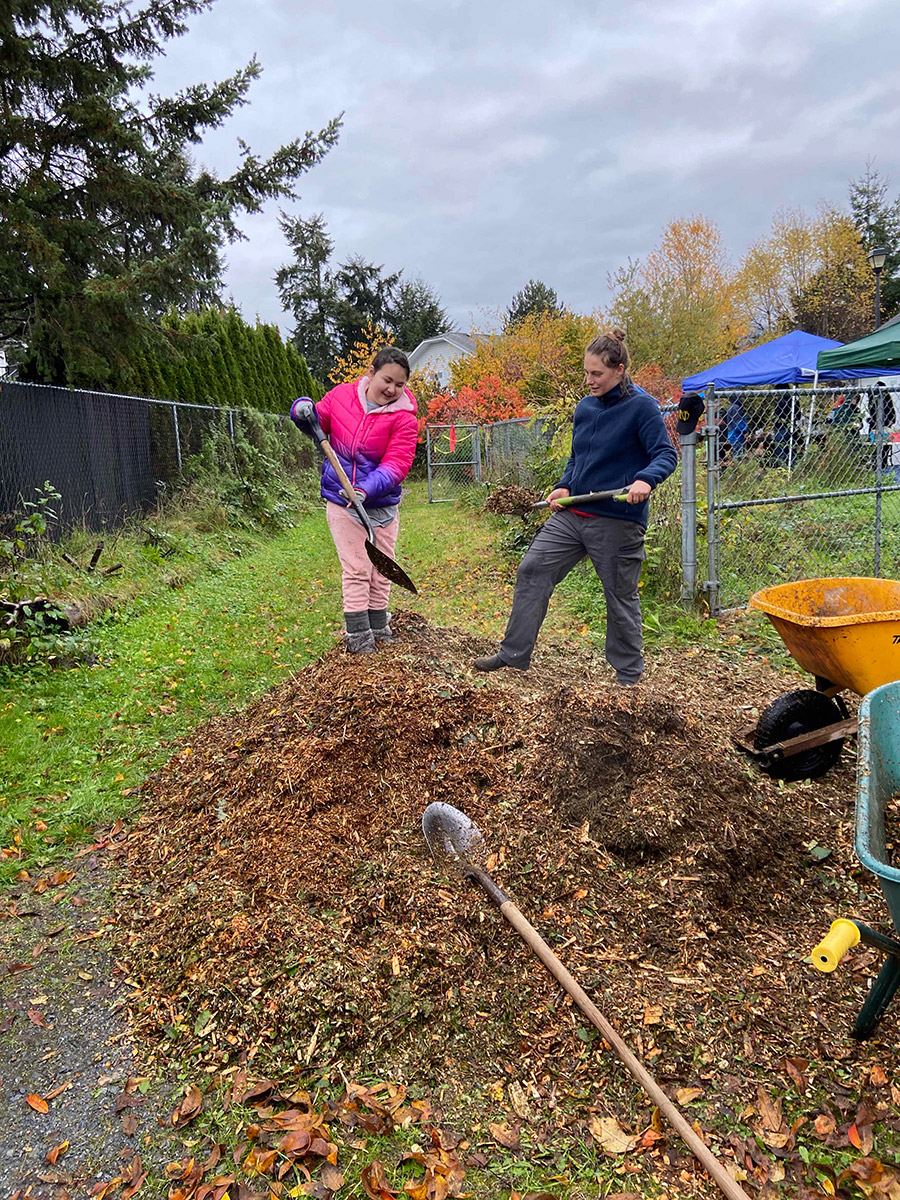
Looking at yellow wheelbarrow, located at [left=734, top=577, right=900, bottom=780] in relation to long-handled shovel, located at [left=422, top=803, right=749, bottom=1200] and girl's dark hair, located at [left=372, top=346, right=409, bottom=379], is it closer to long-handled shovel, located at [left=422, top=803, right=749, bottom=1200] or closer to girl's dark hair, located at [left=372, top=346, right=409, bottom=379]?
long-handled shovel, located at [left=422, top=803, right=749, bottom=1200]

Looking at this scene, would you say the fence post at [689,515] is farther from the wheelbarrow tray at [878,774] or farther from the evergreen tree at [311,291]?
the evergreen tree at [311,291]

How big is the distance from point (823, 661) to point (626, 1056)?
5.82 ft

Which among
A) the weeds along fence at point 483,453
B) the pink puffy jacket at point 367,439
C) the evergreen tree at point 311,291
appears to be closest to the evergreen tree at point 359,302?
the evergreen tree at point 311,291

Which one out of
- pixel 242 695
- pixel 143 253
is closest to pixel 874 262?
pixel 143 253

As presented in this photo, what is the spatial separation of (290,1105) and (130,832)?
1.59m

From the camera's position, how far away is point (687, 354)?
79.5 feet

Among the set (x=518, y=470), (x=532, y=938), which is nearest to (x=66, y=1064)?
(x=532, y=938)

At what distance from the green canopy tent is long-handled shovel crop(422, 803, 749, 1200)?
32.5 ft

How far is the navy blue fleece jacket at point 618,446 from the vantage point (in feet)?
11.4

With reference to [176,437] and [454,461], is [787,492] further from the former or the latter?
[454,461]

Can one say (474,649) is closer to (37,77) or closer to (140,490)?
(140,490)

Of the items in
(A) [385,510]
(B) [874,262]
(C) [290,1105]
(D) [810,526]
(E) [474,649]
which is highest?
(B) [874,262]

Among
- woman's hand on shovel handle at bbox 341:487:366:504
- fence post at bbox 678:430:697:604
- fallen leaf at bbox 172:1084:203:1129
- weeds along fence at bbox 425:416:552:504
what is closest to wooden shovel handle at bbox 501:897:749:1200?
fallen leaf at bbox 172:1084:203:1129

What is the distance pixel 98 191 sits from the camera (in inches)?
297
